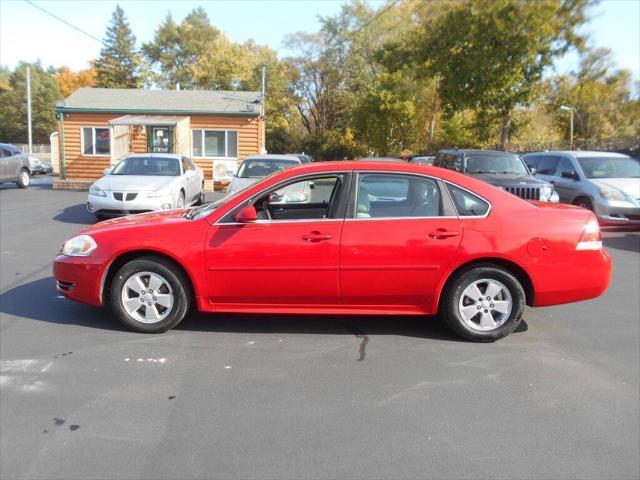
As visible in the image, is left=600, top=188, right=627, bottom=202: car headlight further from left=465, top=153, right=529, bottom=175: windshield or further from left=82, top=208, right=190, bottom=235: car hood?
left=82, top=208, right=190, bottom=235: car hood

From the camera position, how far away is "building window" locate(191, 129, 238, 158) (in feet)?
74.1

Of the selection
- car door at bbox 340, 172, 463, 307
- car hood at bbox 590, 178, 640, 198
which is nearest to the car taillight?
car door at bbox 340, 172, 463, 307

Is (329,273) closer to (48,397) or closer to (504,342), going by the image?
(504,342)

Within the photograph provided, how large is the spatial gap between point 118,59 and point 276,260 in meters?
71.8

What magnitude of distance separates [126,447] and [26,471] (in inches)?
19.8

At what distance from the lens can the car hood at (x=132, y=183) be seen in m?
11.4

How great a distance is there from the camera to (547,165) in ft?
46.1

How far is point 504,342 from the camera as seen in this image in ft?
16.3

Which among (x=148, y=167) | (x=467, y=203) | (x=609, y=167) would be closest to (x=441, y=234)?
(x=467, y=203)

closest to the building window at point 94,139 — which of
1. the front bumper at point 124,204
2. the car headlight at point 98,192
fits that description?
the car headlight at point 98,192

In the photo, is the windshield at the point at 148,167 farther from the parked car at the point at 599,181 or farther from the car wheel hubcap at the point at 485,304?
the car wheel hubcap at the point at 485,304

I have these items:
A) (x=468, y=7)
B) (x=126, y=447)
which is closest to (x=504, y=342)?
(x=126, y=447)

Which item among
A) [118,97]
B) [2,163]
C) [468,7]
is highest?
[468,7]

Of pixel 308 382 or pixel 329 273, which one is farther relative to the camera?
pixel 329 273
